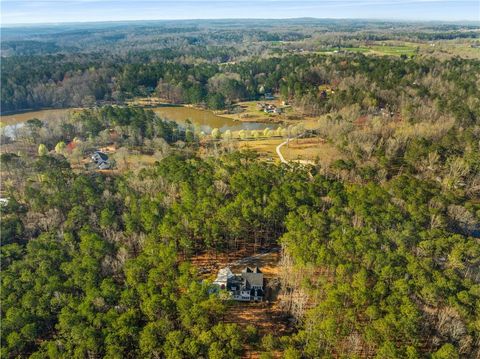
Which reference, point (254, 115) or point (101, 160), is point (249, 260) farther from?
point (254, 115)

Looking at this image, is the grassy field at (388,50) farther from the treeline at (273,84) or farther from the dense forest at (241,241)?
the dense forest at (241,241)

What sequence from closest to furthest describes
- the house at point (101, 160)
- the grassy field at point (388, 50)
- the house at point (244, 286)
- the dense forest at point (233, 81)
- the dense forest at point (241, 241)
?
the dense forest at point (241, 241)
the house at point (244, 286)
the house at point (101, 160)
the dense forest at point (233, 81)
the grassy field at point (388, 50)

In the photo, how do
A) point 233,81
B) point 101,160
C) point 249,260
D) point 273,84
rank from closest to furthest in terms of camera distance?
point 249,260 < point 101,160 < point 233,81 < point 273,84

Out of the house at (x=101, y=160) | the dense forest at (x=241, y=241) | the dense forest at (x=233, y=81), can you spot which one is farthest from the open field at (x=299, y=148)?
A: the house at (x=101, y=160)

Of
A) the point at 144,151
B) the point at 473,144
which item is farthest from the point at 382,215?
the point at 144,151

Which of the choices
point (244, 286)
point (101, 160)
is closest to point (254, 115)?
point (101, 160)

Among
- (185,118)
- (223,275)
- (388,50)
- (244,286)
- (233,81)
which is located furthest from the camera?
(388,50)
